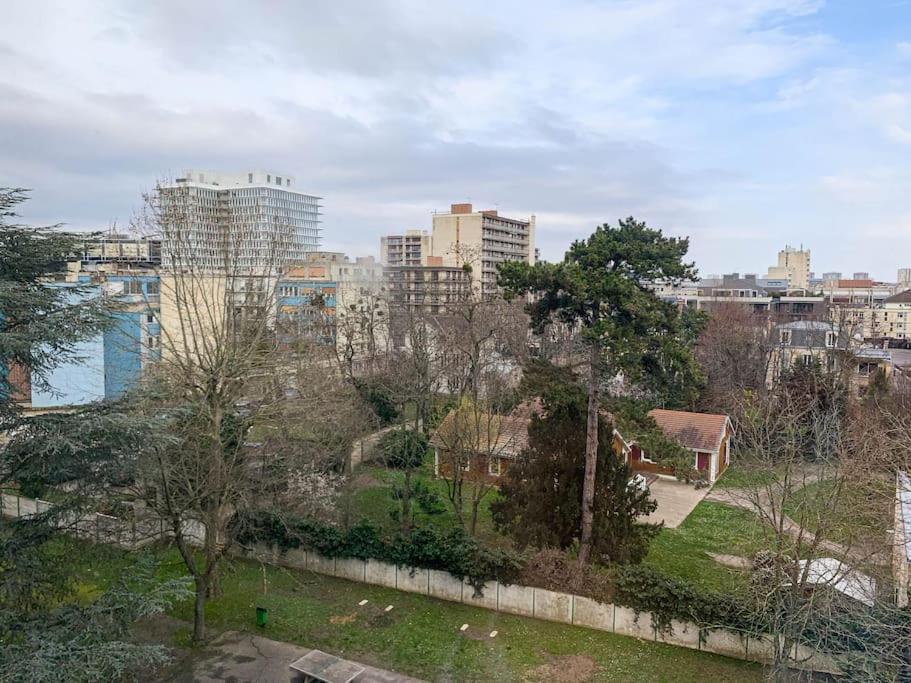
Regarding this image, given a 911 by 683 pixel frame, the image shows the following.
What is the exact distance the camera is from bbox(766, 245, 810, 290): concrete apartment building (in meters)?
125

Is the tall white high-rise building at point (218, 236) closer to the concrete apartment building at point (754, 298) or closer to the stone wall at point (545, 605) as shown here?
the stone wall at point (545, 605)

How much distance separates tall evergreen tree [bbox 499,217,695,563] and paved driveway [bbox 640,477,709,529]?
28.7 feet

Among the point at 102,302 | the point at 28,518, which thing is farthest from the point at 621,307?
the point at 28,518

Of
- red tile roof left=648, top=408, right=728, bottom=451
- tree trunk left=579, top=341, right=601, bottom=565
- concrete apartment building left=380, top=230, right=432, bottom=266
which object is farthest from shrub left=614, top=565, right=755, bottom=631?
concrete apartment building left=380, top=230, right=432, bottom=266

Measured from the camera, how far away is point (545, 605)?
51.1ft

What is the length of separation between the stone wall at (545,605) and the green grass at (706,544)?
2036mm

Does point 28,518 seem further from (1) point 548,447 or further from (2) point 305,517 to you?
(1) point 548,447

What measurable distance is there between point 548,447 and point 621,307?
13.8ft

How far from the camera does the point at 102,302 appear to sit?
31.6 feet

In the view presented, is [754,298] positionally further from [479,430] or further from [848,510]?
[848,510]

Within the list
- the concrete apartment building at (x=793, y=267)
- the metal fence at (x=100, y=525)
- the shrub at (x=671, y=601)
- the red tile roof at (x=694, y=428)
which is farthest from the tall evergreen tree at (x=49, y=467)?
the concrete apartment building at (x=793, y=267)

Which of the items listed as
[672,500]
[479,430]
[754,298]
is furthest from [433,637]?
[754,298]

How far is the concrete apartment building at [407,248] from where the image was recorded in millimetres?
93188

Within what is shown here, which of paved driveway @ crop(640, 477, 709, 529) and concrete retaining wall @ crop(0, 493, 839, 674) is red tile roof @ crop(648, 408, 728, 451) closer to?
paved driveway @ crop(640, 477, 709, 529)
